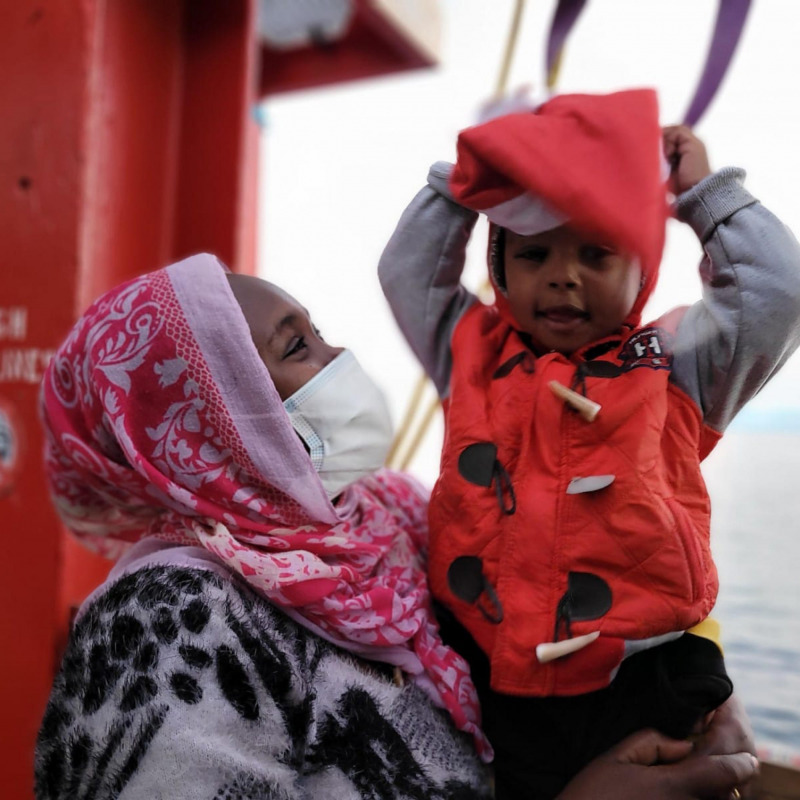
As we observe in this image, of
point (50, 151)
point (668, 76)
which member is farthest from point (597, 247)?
point (50, 151)

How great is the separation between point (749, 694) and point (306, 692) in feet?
3.48

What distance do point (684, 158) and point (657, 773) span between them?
2.15ft

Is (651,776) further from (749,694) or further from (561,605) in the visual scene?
(749,694)

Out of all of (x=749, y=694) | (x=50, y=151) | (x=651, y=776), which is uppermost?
(x=50, y=151)

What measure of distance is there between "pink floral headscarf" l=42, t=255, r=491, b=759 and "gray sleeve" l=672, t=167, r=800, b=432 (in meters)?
0.42

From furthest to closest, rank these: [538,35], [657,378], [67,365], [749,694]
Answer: [749,694] → [538,35] → [67,365] → [657,378]

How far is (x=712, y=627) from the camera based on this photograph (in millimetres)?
909

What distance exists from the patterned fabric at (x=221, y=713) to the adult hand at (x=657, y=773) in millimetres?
169

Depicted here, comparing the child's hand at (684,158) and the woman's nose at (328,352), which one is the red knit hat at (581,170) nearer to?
the child's hand at (684,158)

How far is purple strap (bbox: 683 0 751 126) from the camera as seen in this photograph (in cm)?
96

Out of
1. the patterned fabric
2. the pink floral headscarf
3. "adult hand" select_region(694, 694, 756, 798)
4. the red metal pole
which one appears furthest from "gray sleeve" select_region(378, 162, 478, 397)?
the red metal pole

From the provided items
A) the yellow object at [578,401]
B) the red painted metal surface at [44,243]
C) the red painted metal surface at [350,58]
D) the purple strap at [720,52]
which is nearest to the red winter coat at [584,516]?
the yellow object at [578,401]

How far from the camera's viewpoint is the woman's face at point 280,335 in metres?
0.96

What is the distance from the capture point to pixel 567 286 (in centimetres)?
84
